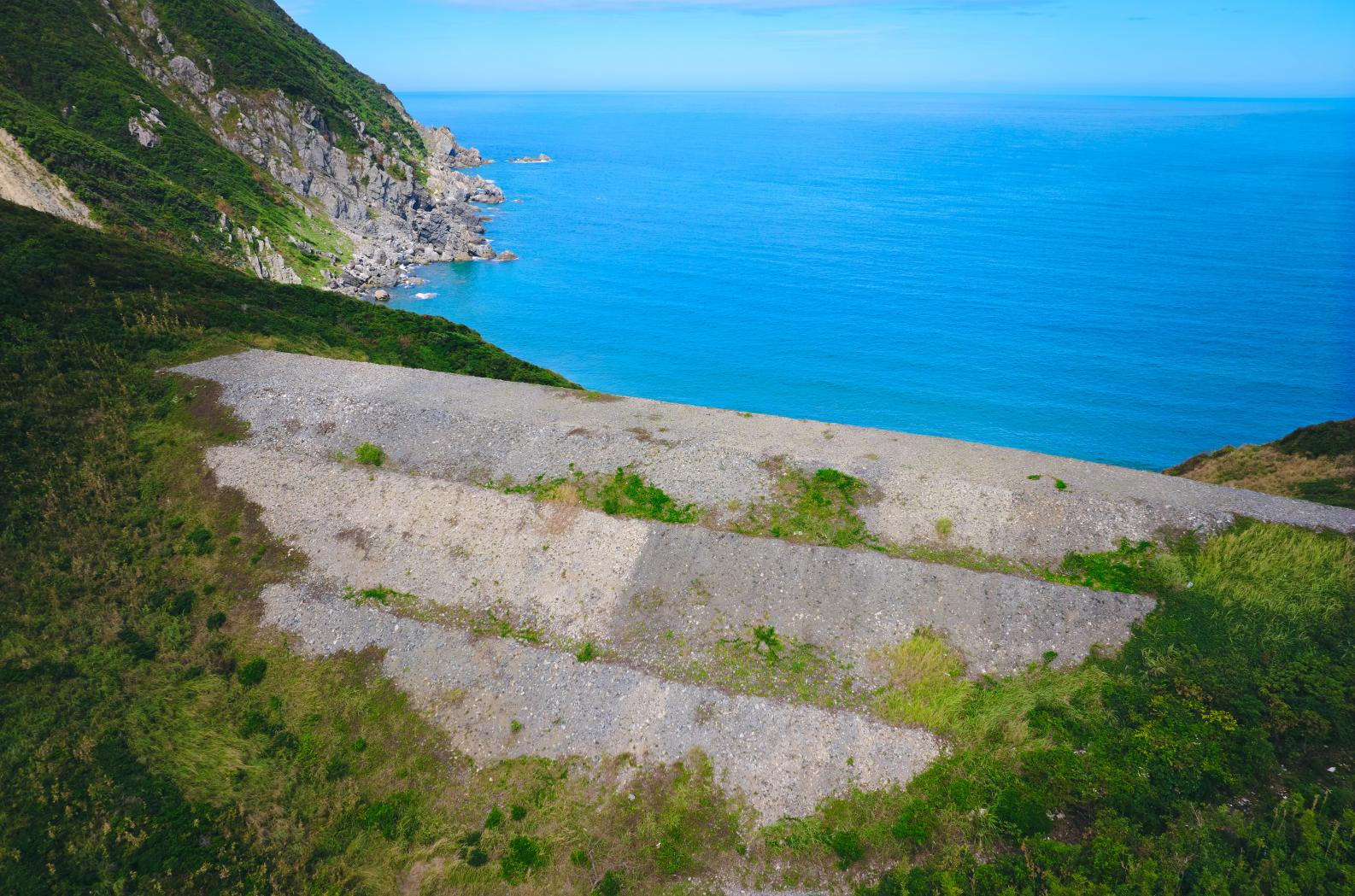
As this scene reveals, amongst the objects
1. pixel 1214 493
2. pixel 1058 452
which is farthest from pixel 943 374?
pixel 1214 493

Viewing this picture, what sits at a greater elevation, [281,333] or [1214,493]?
[281,333]

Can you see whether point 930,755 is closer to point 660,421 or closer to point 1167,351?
point 660,421

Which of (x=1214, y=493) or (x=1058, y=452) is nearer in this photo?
(x=1214, y=493)

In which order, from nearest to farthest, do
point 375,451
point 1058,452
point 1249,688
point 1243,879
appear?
1. point 1243,879
2. point 1249,688
3. point 375,451
4. point 1058,452

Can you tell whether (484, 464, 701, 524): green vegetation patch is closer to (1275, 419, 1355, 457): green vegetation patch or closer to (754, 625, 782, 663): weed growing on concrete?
(754, 625, 782, 663): weed growing on concrete

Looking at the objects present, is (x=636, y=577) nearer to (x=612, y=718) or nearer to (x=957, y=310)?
(x=612, y=718)

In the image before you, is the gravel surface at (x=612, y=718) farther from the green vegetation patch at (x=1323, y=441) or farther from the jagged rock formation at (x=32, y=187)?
the jagged rock formation at (x=32, y=187)
